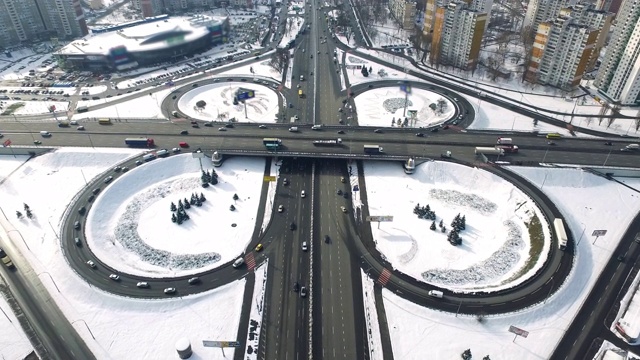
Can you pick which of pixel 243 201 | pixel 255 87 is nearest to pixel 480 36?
pixel 255 87

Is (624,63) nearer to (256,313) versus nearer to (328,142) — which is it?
(328,142)

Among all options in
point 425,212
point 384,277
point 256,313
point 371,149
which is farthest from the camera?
point 371,149

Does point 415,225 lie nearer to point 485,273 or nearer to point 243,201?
point 485,273

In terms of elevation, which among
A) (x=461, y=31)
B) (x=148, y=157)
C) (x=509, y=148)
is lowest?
(x=148, y=157)

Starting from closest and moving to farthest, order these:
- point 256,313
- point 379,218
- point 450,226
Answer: point 256,313 < point 379,218 < point 450,226

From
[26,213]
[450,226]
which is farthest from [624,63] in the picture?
[26,213]

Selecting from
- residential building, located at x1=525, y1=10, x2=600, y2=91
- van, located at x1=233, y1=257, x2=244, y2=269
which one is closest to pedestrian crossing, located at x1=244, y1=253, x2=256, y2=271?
van, located at x1=233, y1=257, x2=244, y2=269

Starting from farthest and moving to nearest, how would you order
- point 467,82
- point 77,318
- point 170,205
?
point 467,82 → point 170,205 → point 77,318
